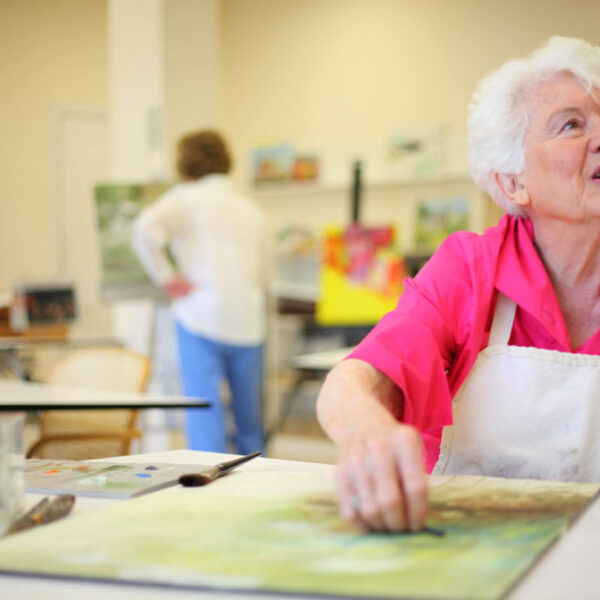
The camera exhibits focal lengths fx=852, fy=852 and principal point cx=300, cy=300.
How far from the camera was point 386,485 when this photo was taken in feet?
2.60

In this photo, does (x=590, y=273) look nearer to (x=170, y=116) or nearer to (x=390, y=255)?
(x=390, y=255)

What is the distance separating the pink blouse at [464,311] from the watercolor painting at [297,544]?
0.96 feet

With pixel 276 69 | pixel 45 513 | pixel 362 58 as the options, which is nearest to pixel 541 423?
pixel 45 513

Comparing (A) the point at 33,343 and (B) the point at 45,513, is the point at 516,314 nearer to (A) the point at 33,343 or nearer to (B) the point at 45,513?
(B) the point at 45,513

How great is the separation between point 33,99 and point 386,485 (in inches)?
297

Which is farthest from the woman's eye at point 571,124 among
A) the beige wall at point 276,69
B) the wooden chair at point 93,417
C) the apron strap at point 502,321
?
the beige wall at point 276,69

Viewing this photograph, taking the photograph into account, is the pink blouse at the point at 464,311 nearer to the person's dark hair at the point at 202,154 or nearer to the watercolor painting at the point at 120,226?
the person's dark hair at the point at 202,154

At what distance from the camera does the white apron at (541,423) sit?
51.6 inches

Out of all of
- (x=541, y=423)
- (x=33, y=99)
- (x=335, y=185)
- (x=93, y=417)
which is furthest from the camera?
(x=33, y=99)

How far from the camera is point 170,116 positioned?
218 inches

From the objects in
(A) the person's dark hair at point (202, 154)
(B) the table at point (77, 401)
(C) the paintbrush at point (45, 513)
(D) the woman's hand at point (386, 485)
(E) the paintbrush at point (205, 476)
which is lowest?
(B) the table at point (77, 401)

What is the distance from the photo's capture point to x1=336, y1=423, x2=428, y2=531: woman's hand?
2.61ft

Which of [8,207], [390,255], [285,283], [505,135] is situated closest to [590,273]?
[505,135]

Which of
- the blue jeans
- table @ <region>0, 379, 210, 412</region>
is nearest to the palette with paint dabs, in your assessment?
table @ <region>0, 379, 210, 412</region>
